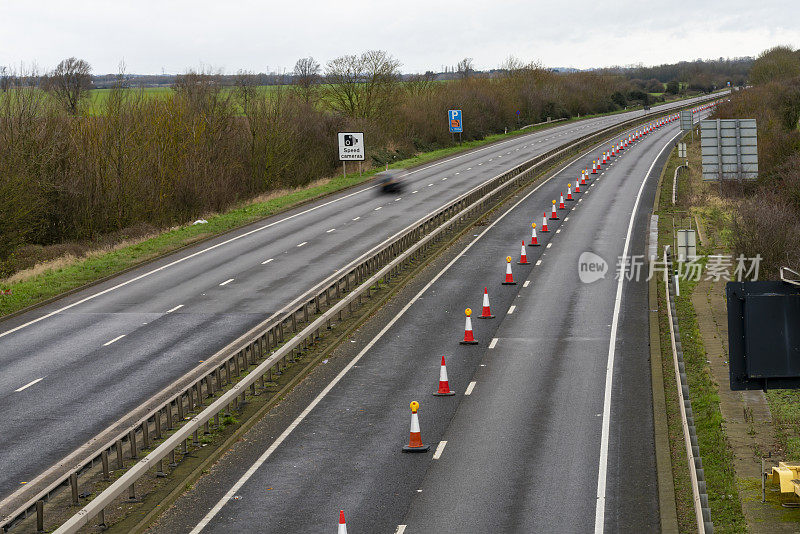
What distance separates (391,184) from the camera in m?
57.8

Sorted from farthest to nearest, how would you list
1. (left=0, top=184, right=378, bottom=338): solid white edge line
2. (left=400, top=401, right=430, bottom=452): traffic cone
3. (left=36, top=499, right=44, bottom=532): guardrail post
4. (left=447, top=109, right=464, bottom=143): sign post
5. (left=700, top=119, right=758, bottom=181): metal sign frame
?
(left=447, top=109, right=464, bottom=143): sign post → (left=700, top=119, right=758, bottom=181): metal sign frame → (left=0, top=184, right=378, bottom=338): solid white edge line → (left=400, top=401, right=430, bottom=452): traffic cone → (left=36, top=499, right=44, bottom=532): guardrail post

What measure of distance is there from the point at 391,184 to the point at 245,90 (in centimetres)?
2423

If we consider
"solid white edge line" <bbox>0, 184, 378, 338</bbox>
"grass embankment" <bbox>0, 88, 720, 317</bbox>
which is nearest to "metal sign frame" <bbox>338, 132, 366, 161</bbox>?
"grass embankment" <bbox>0, 88, 720, 317</bbox>

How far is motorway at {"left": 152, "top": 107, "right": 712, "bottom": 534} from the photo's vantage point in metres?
13.9

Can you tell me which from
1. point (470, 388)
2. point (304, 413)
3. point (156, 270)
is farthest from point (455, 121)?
point (304, 413)

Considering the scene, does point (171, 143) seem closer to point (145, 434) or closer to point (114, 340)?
point (114, 340)

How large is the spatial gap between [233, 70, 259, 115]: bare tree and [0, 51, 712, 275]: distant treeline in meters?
0.25

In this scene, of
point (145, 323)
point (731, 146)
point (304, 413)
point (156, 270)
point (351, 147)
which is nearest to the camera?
point (304, 413)

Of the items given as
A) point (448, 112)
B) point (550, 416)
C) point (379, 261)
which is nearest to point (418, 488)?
point (550, 416)

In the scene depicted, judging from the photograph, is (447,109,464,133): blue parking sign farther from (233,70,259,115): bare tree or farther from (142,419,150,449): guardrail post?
(142,419,150,449): guardrail post

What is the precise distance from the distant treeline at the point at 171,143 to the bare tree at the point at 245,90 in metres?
0.25

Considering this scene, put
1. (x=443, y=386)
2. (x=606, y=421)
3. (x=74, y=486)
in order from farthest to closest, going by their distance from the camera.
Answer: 1. (x=443, y=386)
2. (x=606, y=421)
3. (x=74, y=486)

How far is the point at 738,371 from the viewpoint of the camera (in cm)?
869

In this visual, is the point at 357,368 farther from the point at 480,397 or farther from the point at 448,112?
the point at 448,112
